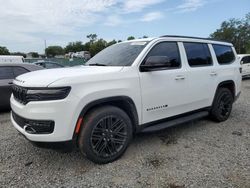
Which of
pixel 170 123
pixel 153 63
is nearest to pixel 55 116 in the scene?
pixel 153 63

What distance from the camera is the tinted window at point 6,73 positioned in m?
6.30

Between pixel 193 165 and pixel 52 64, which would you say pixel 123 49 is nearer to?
pixel 193 165

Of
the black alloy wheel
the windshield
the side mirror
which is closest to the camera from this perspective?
the black alloy wheel

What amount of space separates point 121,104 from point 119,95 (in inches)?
9.6

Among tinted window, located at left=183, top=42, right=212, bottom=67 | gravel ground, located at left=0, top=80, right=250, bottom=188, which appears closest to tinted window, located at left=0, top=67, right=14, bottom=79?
gravel ground, located at left=0, top=80, right=250, bottom=188

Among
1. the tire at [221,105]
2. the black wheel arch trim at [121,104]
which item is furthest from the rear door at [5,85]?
the tire at [221,105]

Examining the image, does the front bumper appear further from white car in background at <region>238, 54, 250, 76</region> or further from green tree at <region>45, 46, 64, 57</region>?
green tree at <region>45, 46, 64, 57</region>

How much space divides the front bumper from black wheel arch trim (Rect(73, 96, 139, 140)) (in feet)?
0.43

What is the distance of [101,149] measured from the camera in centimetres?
321

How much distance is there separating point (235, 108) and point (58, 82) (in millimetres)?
5652

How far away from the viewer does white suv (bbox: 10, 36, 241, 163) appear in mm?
2809

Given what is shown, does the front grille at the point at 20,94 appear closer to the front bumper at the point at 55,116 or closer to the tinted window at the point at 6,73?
the front bumper at the point at 55,116

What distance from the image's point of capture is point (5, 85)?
6.20 m

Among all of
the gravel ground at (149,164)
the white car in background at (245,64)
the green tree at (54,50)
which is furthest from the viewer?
the green tree at (54,50)
